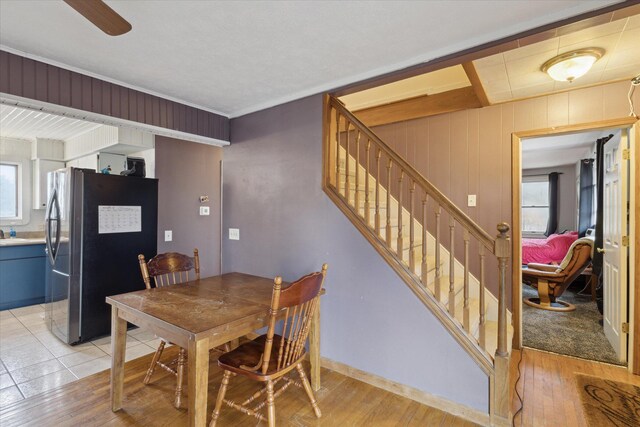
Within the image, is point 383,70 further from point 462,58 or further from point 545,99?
point 545,99

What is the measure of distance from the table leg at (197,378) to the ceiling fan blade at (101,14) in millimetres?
1483

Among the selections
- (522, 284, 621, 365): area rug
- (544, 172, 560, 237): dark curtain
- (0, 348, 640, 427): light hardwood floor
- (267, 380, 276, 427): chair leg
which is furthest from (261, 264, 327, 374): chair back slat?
(544, 172, 560, 237): dark curtain

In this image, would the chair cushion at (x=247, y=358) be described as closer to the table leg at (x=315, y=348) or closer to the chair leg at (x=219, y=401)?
the chair leg at (x=219, y=401)

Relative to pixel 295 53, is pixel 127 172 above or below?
below

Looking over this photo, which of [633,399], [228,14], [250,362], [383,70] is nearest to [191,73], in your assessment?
[228,14]

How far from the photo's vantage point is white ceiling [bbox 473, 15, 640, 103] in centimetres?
191

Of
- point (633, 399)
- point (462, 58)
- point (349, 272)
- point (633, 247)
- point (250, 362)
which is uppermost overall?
point (462, 58)

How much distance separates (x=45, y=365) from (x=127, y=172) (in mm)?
1945

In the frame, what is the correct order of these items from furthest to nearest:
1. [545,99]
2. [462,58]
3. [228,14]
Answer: [545,99], [462,58], [228,14]

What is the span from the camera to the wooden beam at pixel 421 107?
313cm

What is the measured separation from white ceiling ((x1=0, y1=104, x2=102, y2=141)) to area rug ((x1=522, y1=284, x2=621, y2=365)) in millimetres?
5838

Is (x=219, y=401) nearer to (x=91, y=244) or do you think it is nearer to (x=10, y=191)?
(x=91, y=244)

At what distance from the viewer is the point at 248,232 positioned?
3.22m

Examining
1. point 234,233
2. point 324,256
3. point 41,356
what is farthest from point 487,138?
point 41,356
